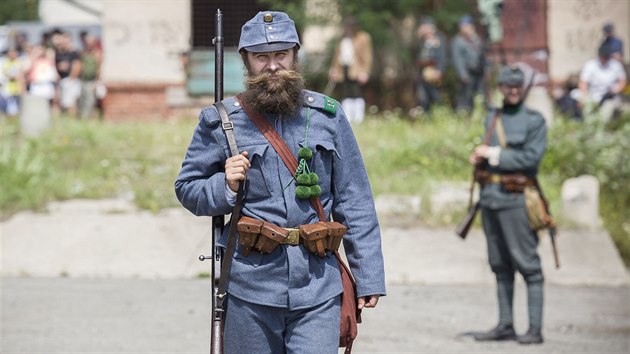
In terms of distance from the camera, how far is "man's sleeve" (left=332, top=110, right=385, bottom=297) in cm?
536

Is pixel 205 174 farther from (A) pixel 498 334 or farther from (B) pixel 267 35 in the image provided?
(A) pixel 498 334

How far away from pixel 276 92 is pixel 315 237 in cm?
59

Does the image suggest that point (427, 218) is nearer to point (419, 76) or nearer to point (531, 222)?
point (531, 222)

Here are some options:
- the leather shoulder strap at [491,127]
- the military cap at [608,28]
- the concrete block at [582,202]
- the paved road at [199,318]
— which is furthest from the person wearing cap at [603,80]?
the leather shoulder strap at [491,127]

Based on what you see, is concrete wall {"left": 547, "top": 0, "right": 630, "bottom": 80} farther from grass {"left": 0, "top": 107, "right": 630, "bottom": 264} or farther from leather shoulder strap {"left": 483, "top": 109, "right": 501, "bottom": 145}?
leather shoulder strap {"left": 483, "top": 109, "right": 501, "bottom": 145}

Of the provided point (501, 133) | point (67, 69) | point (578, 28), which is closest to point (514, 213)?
point (501, 133)

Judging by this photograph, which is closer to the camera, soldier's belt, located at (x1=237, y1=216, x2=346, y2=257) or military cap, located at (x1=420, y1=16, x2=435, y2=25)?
soldier's belt, located at (x1=237, y1=216, x2=346, y2=257)

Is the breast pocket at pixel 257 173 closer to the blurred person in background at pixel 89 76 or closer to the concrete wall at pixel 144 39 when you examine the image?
the concrete wall at pixel 144 39

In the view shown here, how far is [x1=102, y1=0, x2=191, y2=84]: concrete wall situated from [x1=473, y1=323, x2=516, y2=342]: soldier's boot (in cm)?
1253

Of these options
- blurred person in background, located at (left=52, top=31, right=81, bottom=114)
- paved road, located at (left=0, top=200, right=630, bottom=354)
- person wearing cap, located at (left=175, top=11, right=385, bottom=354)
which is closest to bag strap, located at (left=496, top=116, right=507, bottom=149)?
paved road, located at (left=0, top=200, right=630, bottom=354)

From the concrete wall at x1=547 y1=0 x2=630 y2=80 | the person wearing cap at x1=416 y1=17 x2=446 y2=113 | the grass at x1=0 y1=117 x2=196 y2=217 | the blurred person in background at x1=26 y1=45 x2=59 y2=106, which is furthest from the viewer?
the blurred person in background at x1=26 y1=45 x2=59 y2=106

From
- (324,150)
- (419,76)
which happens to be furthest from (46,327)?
(419,76)

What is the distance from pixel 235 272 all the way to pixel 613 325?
5.54 metres

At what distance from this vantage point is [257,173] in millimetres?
5211
